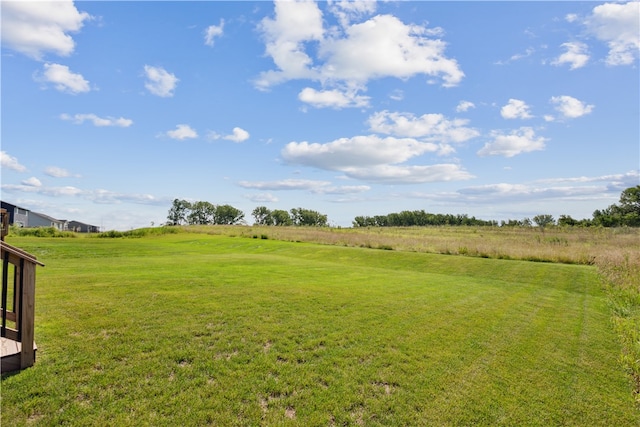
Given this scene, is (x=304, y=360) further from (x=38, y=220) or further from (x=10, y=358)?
→ (x=38, y=220)

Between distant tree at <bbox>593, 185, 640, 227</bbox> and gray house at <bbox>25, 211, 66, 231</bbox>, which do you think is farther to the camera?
gray house at <bbox>25, 211, 66, 231</bbox>

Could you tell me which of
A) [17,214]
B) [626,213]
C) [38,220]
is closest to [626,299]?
[626,213]

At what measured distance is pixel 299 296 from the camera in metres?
7.95

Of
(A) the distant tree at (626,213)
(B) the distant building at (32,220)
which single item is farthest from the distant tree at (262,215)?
(A) the distant tree at (626,213)

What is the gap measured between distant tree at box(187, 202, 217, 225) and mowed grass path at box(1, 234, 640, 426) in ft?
300

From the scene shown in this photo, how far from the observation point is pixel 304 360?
4555mm

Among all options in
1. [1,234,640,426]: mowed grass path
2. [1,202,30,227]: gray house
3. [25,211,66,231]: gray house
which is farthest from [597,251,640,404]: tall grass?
[25,211,66,231]: gray house

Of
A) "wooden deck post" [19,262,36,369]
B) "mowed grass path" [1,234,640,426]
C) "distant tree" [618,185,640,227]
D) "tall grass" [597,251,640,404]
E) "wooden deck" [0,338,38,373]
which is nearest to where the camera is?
"mowed grass path" [1,234,640,426]

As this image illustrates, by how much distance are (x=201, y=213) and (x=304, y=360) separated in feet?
322

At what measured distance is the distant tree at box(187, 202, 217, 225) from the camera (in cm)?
9506

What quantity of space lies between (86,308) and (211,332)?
8.88 feet

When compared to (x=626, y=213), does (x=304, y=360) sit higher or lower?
lower

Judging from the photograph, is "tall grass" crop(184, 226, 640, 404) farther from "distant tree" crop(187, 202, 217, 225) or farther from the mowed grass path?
"distant tree" crop(187, 202, 217, 225)

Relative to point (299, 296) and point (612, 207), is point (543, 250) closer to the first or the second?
point (299, 296)
